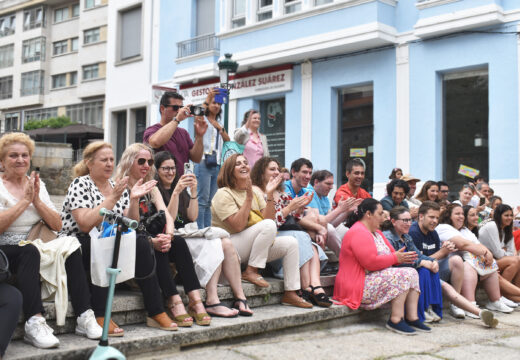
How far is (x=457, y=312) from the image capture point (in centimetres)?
712

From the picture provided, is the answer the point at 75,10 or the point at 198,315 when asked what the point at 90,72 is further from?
the point at 198,315

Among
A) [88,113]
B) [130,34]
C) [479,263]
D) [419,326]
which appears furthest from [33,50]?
[419,326]

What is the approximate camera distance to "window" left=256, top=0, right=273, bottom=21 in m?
16.5

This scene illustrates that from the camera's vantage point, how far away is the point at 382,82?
1449 cm

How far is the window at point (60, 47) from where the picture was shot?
137ft

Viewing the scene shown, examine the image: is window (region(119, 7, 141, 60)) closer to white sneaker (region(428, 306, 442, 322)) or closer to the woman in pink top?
the woman in pink top

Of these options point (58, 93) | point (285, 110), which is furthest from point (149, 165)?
point (58, 93)

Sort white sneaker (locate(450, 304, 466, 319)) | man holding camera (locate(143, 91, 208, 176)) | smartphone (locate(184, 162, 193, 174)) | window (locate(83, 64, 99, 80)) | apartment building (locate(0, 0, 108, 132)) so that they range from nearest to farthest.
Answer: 1. smartphone (locate(184, 162, 193, 174))
2. man holding camera (locate(143, 91, 208, 176))
3. white sneaker (locate(450, 304, 466, 319))
4. apartment building (locate(0, 0, 108, 132))
5. window (locate(83, 64, 99, 80))

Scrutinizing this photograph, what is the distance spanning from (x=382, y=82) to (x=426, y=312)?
8704 millimetres

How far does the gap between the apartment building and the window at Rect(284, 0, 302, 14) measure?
2163 cm

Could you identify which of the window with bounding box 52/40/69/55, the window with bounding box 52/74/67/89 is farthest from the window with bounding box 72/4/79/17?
the window with bounding box 52/74/67/89

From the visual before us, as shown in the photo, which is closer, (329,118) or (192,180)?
(192,180)

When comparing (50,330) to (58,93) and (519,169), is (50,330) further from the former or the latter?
(58,93)

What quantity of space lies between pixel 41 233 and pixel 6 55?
1822 inches
